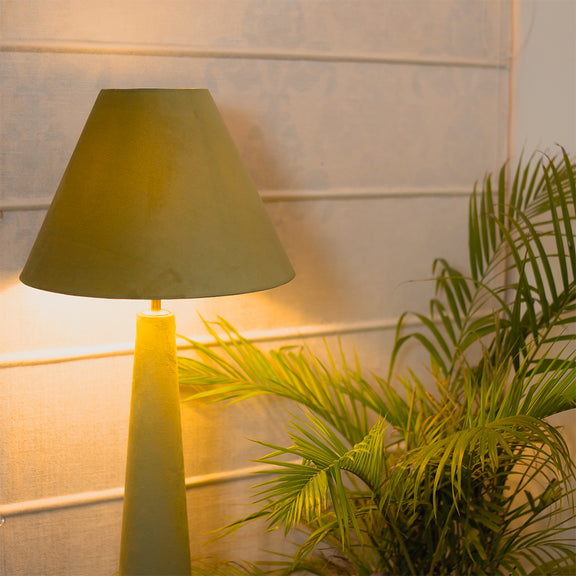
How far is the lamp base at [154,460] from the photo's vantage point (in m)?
1.22

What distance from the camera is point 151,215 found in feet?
3.46

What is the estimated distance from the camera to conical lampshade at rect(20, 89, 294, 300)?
1.04 m

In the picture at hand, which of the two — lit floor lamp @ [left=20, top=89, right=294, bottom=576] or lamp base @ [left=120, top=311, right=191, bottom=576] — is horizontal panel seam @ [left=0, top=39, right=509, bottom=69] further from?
lamp base @ [left=120, top=311, right=191, bottom=576]

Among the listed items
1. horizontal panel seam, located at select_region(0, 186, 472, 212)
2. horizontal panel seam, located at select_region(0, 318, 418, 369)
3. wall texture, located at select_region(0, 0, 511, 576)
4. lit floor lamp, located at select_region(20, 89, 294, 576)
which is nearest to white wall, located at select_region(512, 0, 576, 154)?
wall texture, located at select_region(0, 0, 511, 576)

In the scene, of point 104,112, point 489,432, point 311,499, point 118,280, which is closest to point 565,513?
point 489,432

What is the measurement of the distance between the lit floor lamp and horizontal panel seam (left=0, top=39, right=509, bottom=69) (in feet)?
1.15

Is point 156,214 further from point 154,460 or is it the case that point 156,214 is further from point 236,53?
point 236,53

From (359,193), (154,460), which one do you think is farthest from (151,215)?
(359,193)

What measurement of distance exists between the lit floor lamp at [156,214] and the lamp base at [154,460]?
Answer: 0.18 metres

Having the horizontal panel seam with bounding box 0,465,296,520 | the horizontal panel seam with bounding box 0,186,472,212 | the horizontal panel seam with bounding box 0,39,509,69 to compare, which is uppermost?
the horizontal panel seam with bounding box 0,39,509,69

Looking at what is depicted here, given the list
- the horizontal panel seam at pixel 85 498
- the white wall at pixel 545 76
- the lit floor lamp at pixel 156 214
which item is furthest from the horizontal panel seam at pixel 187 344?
the white wall at pixel 545 76

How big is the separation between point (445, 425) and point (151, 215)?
884 millimetres

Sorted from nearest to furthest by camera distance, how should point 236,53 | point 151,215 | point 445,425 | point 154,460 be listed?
point 151,215 → point 154,460 → point 236,53 → point 445,425

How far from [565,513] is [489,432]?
0.63 m
